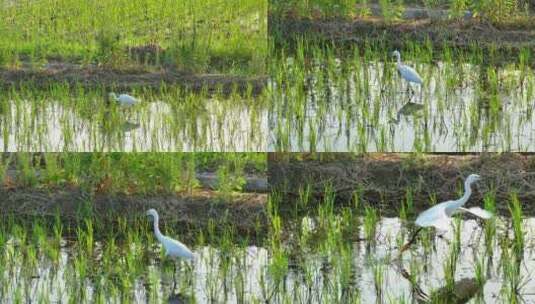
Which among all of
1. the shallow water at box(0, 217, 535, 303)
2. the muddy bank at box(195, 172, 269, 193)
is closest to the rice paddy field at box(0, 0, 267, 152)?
the muddy bank at box(195, 172, 269, 193)

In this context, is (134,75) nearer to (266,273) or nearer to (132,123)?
(132,123)

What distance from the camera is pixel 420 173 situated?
25.6 ft

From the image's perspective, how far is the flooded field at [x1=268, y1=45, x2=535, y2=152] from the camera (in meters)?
7.90

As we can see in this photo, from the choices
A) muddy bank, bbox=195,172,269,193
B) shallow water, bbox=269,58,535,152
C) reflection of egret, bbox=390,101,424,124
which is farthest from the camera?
reflection of egret, bbox=390,101,424,124

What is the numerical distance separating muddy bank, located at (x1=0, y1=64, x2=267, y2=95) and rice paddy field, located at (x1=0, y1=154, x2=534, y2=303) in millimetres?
1612

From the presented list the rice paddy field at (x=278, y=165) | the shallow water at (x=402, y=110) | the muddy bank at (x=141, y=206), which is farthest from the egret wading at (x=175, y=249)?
the shallow water at (x=402, y=110)

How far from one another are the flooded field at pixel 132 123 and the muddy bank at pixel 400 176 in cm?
52

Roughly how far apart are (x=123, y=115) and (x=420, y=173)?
2.62m

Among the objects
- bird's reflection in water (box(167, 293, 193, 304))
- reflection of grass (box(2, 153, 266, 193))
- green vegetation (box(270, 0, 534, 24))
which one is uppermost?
green vegetation (box(270, 0, 534, 24))

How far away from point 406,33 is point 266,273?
5.49 m

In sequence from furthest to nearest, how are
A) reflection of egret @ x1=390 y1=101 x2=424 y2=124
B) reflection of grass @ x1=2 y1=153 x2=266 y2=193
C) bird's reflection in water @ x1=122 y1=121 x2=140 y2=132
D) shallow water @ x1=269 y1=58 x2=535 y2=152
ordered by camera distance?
bird's reflection in water @ x1=122 y1=121 x2=140 y2=132 → reflection of egret @ x1=390 y1=101 x2=424 y2=124 → shallow water @ x1=269 y1=58 x2=535 y2=152 → reflection of grass @ x1=2 y1=153 x2=266 y2=193

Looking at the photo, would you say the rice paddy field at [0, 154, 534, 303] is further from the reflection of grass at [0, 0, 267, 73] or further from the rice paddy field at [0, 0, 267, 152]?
the reflection of grass at [0, 0, 267, 73]

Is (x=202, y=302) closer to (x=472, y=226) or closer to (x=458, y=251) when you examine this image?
(x=458, y=251)

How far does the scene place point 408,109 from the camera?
8.55 metres
